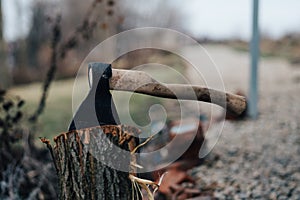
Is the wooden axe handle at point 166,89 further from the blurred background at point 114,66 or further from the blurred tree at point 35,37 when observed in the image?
the blurred tree at point 35,37

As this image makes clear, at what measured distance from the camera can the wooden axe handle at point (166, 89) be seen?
1.67m

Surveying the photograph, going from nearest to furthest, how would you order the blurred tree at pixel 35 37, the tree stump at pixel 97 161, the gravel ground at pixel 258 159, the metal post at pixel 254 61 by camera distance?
the tree stump at pixel 97 161, the gravel ground at pixel 258 159, the metal post at pixel 254 61, the blurred tree at pixel 35 37

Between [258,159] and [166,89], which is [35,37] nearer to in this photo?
[258,159]

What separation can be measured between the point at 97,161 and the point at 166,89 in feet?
1.39

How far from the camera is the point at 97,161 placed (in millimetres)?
1608

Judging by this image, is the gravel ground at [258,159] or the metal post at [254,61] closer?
the gravel ground at [258,159]

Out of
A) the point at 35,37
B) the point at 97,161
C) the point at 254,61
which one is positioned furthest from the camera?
the point at 35,37

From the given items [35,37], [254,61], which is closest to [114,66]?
[254,61]

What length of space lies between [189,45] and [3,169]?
1413 cm

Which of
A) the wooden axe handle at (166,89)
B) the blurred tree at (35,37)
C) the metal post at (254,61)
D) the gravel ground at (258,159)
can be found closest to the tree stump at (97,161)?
the wooden axe handle at (166,89)

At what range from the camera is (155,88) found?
170 centimetres

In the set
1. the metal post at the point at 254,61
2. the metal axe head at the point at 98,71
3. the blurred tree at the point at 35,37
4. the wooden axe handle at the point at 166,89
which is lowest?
the wooden axe handle at the point at 166,89

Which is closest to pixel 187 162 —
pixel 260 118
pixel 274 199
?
pixel 274 199

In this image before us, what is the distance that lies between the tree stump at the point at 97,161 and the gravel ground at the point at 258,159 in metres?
1.39
